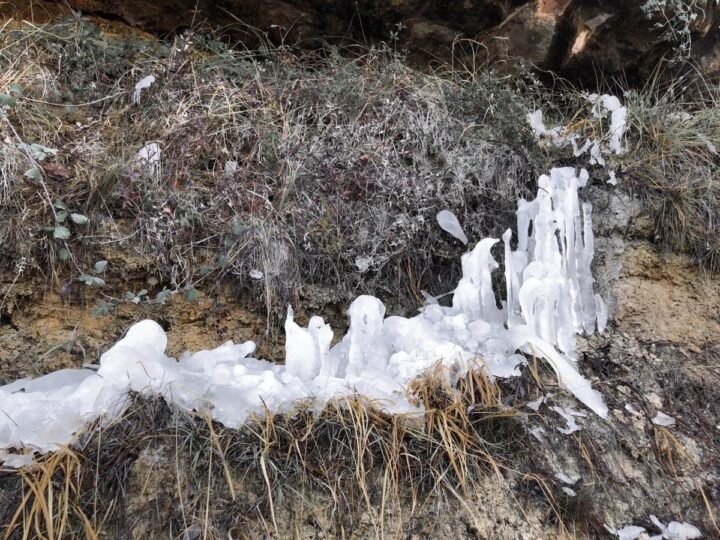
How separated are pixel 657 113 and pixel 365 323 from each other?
182cm

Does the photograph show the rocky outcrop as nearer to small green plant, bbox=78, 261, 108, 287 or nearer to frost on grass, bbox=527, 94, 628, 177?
frost on grass, bbox=527, 94, 628, 177

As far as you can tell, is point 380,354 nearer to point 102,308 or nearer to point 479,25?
point 102,308

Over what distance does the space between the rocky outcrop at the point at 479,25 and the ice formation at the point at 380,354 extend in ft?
3.10

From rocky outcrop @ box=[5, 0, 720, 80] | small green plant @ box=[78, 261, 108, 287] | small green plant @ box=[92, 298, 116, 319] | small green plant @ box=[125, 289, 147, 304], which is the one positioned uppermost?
rocky outcrop @ box=[5, 0, 720, 80]

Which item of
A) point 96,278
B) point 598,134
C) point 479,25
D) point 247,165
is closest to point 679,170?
point 598,134

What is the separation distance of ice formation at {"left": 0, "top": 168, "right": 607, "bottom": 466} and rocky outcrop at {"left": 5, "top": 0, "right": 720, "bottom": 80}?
945 millimetres

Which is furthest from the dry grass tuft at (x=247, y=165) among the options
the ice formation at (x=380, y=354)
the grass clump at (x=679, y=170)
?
the grass clump at (x=679, y=170)

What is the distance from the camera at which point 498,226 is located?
260 centimetres

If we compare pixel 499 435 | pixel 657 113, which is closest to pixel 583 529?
pixel 499 435

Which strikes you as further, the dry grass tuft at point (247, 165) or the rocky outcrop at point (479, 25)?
the rocky outcrop at point (479, 25)

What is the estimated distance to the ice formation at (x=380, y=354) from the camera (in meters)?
1.73

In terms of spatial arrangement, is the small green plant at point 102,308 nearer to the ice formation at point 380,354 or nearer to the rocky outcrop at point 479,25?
the ice formation at point 380,354

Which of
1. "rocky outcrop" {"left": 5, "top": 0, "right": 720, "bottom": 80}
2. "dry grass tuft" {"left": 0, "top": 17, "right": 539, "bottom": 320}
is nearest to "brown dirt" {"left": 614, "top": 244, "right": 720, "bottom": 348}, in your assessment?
"dry grass tuft" {"left": 0, "top": 17, "right": 539, "bottom": 320}

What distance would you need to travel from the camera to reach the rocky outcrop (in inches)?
116
